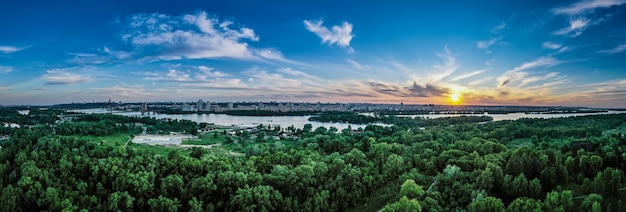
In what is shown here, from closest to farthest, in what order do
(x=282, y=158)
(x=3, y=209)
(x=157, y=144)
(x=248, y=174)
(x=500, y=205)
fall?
(x=500, y=205), (x=3, y=209), (x=248, y=174), (x=282, y=158), (x=157, y=144)

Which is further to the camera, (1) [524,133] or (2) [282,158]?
(1) [524,133]

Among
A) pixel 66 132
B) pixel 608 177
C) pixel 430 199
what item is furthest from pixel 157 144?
pixel 608 177

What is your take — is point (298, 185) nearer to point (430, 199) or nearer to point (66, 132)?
point (430, 199)

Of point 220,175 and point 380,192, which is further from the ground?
point 220,175

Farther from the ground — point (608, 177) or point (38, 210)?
point (608, 177)

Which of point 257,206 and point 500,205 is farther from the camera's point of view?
point 257,206

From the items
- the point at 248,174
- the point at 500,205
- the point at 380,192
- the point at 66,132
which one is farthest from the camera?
the point at 66,132

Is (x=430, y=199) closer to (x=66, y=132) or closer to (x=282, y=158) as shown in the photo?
(x=282, y=158)

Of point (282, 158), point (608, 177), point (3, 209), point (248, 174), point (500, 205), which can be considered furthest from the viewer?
point (282, 158)

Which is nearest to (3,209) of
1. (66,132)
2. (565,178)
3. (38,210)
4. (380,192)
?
(38,210)
